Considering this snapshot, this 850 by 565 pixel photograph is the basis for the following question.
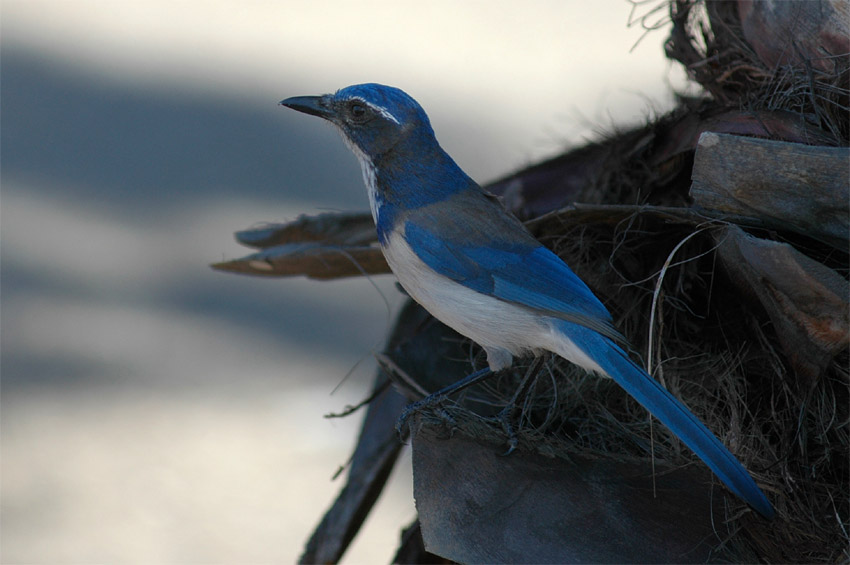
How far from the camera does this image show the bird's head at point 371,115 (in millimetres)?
2182

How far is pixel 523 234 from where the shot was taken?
6.94 feet

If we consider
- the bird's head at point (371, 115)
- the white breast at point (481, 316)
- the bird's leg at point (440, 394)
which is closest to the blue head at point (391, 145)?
the bird's head at point (371, 115)

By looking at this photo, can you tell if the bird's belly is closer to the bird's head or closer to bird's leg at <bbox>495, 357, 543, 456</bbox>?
bird's leg at <bbox>495, 357, 543, 456</bbox>

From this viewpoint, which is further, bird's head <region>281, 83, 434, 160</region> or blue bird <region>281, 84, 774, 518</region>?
bird's head <region>281, 83, 434, 160</region>

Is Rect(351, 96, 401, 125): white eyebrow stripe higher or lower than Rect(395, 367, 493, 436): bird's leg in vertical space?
higher

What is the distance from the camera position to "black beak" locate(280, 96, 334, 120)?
223cm

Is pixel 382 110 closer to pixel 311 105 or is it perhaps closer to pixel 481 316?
pixel 311 105

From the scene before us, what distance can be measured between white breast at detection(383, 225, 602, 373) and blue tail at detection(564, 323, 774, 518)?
0.25 feet

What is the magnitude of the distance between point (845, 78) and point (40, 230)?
171 inches

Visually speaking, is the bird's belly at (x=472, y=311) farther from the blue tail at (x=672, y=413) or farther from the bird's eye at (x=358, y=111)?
the bird's eye at (x=358, y=111)

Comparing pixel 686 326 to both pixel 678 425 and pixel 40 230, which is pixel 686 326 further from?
pixel 40 230

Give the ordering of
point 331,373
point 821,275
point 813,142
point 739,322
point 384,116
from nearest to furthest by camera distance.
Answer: point 821,275
point 813,142
point 739,322
point 384,116
point 331,373

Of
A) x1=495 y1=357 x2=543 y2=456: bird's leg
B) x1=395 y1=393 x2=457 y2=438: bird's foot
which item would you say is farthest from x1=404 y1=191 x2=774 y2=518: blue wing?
x1=395 y1=393 x2=457 y2=438: bird's foot

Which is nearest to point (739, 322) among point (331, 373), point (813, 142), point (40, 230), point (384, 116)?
point (813, 142)
